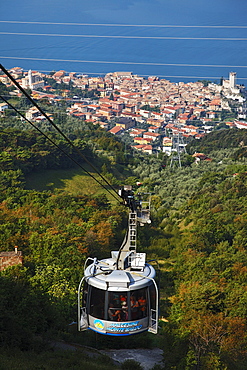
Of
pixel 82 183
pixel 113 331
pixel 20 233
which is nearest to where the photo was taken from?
pixel 113 331

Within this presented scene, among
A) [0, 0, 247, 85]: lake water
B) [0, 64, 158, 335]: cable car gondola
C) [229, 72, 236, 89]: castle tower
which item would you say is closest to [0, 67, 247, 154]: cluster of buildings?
[229, 72, 236, 89]: castle tower

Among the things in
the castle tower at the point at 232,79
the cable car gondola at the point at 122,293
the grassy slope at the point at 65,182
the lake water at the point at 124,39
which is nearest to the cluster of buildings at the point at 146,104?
the castle tower at the point at 232,79

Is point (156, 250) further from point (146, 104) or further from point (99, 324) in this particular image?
Result: point (146, 104)

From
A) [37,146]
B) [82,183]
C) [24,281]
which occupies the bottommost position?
[24,281]

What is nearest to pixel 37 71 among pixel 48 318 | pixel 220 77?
pixel 220 77

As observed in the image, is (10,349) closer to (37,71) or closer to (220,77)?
(37,71)

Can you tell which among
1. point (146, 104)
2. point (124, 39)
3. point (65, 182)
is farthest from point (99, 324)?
point (124, 39)

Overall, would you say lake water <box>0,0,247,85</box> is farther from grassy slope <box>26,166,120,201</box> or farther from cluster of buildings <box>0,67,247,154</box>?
grassy slope <box>26,166,120,201</box>

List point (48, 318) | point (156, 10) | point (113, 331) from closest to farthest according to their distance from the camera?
point (113, 331)
point (48, 318)
point (156, 10)
